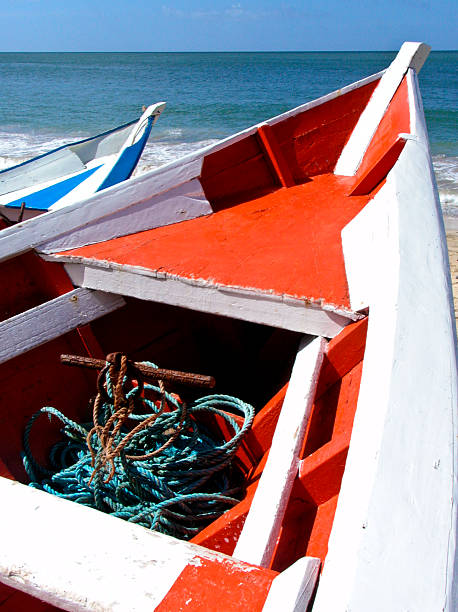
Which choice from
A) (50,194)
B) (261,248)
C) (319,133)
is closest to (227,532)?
(261,248)

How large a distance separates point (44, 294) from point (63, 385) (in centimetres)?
44

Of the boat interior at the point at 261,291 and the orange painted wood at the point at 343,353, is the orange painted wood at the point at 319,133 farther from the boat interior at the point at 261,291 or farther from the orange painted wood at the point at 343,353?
the orange painted wood at the point at 343,353

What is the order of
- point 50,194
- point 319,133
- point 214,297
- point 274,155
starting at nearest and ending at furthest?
point 214,297 < point 274,155 < point 319,133 < point 50,194

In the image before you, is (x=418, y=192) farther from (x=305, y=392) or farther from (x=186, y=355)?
(x=186, y=355)

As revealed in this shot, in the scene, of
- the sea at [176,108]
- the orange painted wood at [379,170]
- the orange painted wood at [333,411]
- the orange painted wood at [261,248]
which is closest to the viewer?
the orange painted wood at [333,411]

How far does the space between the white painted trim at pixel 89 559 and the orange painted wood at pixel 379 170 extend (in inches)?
84.2

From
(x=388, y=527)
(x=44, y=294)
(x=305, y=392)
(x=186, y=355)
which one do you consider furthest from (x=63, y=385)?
(x=388, y=527)

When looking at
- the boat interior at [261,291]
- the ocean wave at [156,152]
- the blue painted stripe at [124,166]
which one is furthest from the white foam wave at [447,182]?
the boat interior at [261,291]

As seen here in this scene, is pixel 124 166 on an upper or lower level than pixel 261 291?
upper

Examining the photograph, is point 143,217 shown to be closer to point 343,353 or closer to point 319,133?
point 343,353

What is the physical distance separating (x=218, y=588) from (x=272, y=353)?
1.93m

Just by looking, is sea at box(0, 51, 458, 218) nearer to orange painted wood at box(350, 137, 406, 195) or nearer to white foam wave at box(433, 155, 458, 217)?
white foam wave at box(433, 155, 458, 217)

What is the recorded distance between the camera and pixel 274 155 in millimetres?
3170

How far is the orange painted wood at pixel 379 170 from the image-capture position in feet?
8.19
